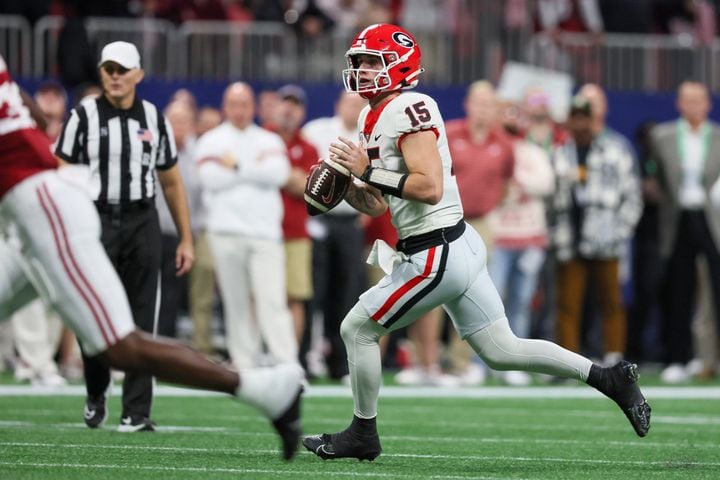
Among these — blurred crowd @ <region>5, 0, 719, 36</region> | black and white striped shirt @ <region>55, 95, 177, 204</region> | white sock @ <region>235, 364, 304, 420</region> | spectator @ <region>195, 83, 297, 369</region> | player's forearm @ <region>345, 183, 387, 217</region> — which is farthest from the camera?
blurred crowd @ <region>5, 0, 719, 36</region>

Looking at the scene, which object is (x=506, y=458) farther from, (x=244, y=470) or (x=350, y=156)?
(x=350, y=156)

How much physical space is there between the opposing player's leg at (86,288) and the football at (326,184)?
4.09ft

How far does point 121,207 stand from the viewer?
333 inches

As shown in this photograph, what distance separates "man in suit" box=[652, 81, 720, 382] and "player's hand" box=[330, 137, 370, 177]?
7.19 m

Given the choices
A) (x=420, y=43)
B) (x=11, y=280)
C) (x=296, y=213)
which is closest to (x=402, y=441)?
(x=11, y=280)

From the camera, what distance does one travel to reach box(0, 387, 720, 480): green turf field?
6441 mm

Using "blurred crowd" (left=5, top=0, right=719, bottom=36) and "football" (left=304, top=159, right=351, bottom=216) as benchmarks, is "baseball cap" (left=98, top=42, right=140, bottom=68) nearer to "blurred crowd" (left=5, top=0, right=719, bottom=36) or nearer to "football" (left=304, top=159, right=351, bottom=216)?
"football" (left=304, top=159, right=351, bottom=216)

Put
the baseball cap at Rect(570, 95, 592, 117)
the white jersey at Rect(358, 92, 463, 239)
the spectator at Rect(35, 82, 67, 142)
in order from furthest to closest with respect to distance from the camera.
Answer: the baseball cap at Rect(570, 95, 592, 117) < the spectator at Rect(35, 82, 67, 142) < the white jersey at Rect(358, 92, 463, 239)

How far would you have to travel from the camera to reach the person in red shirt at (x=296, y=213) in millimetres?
12914

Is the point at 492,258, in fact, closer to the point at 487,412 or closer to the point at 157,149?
the point at 487,412

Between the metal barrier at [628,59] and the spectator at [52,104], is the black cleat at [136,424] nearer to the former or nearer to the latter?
the spectator at [52,104]

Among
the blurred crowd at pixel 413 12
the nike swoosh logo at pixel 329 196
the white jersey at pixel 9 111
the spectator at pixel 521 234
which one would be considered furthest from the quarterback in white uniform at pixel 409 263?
the blurred crowd at pixel 413 12

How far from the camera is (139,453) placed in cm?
701

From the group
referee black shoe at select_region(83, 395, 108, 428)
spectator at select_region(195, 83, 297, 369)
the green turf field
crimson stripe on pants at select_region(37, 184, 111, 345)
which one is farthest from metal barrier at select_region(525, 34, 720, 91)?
crimson stripe on pants at select_region(37, 184, 111, 345)
